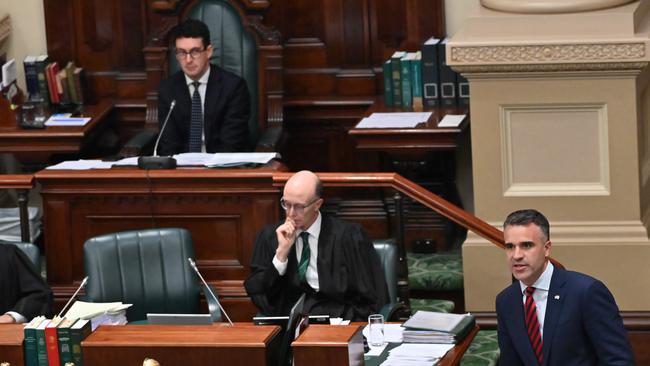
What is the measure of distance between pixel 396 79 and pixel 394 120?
43cm

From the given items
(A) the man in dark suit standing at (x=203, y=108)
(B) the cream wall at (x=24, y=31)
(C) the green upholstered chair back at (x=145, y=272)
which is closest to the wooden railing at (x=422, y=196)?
(C) the green upholstered chair back at (x=145, y=272)

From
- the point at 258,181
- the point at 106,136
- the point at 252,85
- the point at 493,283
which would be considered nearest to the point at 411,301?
the point at 493,283

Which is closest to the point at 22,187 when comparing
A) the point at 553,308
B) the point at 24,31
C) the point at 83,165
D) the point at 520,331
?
the point at 83,165

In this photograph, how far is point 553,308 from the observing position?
5980 mm

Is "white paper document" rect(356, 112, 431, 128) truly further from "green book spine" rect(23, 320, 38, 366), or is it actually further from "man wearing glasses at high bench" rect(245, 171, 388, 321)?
"green book spine" rect(23, 320, 38, 366)

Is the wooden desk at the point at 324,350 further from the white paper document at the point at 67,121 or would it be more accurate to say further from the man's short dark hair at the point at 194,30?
the white paper document at the point at 67,121

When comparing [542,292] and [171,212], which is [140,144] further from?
[542,292]

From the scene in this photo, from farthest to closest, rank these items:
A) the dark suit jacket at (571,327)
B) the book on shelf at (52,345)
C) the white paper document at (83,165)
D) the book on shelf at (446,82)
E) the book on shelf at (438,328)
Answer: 1. the book on shelf at (446,82)
2. the white paper document at (83,165)
3. the book on shelf at (438,328)
4. the dark suit jacket at (571,327)
5. the book on shelf at (52,345)

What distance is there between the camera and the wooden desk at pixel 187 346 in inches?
211

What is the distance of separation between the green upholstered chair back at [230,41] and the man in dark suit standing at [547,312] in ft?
10.3

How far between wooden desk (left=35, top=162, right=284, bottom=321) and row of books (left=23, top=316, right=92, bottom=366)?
5.86 feet

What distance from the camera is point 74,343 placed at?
5.70m

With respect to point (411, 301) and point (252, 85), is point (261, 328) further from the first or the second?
point (252, 85)

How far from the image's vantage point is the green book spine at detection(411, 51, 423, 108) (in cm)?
878
